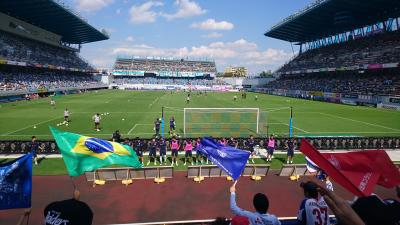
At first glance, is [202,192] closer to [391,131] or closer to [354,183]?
[354,183]

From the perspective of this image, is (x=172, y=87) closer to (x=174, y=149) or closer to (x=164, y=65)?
(x=164, y=65)

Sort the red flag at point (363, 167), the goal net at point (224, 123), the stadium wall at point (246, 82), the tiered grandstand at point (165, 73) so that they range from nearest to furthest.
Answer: the red flag at point (363, 167), the goal net at point (224, 123), the stadium wall at point (246, 82), the tiered grandstand at point (165, 73)

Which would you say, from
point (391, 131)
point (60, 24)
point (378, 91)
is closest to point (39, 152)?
point (391, 131)

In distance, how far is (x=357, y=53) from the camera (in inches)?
2717

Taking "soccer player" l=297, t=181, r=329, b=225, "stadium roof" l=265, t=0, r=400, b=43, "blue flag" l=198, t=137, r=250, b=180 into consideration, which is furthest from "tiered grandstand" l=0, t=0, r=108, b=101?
"soccer player" l=297, t=181, r=329, b=225

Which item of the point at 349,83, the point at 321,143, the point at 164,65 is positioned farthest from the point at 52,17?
the point at 164,65

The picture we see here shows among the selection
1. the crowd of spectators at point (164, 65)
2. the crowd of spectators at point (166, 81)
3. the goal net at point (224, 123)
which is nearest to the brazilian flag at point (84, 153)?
the goal net at point (224, 123)

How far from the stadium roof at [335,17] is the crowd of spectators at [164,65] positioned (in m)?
59.4

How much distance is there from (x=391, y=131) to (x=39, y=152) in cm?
3072

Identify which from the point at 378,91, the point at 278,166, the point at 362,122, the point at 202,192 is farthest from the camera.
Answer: the point at 378,91

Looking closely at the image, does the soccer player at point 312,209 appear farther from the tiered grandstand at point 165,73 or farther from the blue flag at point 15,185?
the tiered grandstand at point 165,73

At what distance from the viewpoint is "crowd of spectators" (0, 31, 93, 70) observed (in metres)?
63.8

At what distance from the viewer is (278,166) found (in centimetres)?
1917

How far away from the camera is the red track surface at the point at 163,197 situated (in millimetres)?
11680
